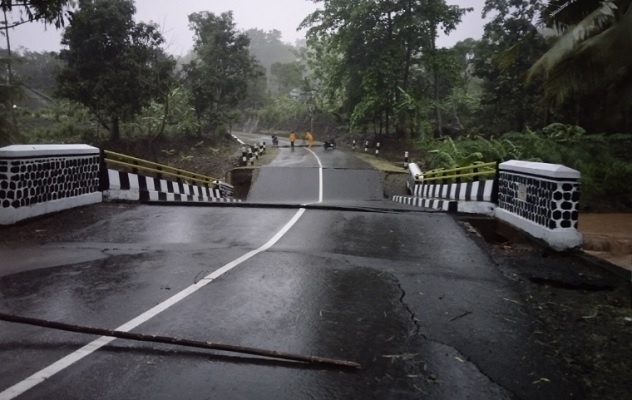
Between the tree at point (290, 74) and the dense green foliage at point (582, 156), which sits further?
the tree at point (290, 74)

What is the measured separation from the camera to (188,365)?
9.64 feet

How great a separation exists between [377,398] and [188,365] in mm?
1245

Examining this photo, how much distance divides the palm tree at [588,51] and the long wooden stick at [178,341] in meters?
10.0

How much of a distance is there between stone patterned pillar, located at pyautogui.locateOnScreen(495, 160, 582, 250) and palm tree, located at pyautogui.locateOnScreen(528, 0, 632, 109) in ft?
14.8

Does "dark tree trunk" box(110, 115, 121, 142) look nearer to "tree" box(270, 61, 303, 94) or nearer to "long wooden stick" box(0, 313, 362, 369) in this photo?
"long wooden stick" box(0, 313, 362, 369)

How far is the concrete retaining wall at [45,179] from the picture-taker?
7.02 metres

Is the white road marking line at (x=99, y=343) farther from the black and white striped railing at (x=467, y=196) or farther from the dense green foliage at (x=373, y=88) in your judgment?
the dense green foliage at (x=373, y=88)

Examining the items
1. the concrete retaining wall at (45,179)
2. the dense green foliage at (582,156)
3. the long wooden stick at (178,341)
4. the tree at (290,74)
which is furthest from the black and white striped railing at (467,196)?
the tree at (290,74)

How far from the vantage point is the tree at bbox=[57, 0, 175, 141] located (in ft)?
87.1

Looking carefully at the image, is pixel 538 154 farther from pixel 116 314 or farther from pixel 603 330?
pixel 116 314

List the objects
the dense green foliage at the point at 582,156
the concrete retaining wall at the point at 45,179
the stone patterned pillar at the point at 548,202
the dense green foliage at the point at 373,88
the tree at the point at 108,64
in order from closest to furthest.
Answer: the stone patterned pillar at the point at 548,202
the concrete retaining wall at the point at 45,179
the dense green foliage at the point at 582,156
the dense green foliage at the point at 373,88
the tree at the point at 108,64

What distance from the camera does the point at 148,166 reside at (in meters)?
12.3

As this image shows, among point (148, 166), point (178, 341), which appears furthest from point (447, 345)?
point (148, 166)

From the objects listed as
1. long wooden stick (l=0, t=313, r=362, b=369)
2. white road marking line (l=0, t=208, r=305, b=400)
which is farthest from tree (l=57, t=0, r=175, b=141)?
long wooden stick (l=0, t=313, r=362, b=369)
